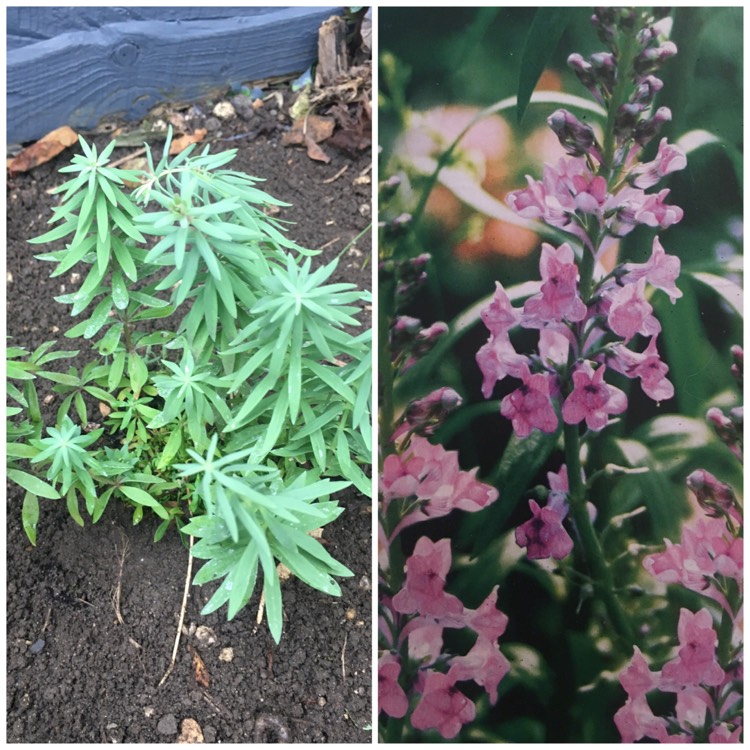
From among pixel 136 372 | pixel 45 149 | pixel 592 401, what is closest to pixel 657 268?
pixel 592 401

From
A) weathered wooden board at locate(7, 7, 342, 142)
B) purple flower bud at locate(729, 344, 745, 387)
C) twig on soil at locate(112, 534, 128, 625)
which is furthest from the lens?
weathered wooden board at locate(7, 7, 342, 142)

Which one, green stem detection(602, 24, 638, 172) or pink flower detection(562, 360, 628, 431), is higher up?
green stem detection(602, 24, 638, 172)

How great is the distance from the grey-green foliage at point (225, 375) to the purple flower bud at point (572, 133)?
0.27 m

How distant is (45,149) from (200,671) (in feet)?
3.45

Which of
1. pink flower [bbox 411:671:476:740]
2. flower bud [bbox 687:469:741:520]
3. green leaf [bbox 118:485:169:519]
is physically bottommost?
pink flower [bbox 411:671:476:740]

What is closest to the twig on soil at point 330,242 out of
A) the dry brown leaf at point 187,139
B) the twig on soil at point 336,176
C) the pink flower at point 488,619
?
the twig on soil at point 336,176

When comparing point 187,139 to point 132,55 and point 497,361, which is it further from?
point 497,361

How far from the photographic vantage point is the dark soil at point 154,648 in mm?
1046

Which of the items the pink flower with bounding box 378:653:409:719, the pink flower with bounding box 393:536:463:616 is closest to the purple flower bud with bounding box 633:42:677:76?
the pink flower with bounding box 393:536:463:616

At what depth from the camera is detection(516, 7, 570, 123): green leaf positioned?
812 millimetres

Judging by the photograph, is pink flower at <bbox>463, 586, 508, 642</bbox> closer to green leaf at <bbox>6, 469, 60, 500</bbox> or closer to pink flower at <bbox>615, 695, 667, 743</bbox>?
pink flower at <bbox>615, 695, 667, 743</bbox>

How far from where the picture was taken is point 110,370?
1.05m

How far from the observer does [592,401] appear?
0.85 metres

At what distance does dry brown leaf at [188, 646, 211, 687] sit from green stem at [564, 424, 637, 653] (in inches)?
22.2
